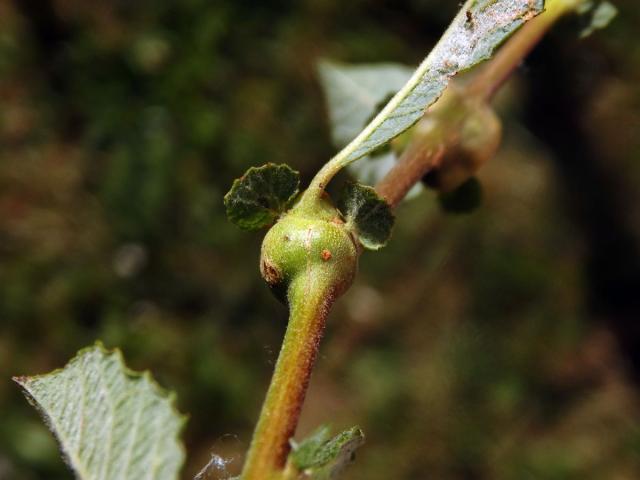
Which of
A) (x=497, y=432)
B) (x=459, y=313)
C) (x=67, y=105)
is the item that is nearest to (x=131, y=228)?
(x=67, y=105)

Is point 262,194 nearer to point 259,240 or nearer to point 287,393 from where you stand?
point 287,393

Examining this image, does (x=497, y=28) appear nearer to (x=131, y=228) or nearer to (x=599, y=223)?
(x=131, y=228)

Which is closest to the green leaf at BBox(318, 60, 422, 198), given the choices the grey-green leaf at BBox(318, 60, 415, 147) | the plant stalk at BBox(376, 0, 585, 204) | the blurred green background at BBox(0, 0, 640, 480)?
the grey-green leaf at BBox(318, 60, 415, 147)

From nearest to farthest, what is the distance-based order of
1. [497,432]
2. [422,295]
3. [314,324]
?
[314,324]
[497,432]
[422,295]

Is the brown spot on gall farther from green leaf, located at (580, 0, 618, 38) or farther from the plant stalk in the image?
green leaf, located at (580, 0, 618, 38)

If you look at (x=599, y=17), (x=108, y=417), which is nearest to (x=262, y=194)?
(x=108, y=417)

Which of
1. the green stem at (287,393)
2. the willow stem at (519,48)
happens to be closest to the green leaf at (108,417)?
the green stem at (287,393)
